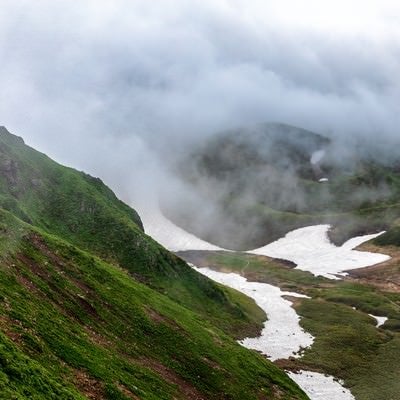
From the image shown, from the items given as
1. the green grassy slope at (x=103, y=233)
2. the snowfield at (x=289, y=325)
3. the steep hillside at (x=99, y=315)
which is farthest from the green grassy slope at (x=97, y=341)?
the green grassy slope at (x=103, y=233)

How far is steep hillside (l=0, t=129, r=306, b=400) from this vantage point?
96.8ft

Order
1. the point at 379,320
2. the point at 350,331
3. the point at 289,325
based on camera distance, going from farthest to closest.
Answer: the point at 379,320 < the point at 289,325 < the point at 350,331

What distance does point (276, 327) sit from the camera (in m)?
91.2

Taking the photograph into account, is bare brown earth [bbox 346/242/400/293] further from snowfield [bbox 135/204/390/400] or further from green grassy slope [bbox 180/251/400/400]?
green grassy slope [bbox 180/251/400/400]

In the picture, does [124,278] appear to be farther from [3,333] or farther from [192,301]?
[3,333]

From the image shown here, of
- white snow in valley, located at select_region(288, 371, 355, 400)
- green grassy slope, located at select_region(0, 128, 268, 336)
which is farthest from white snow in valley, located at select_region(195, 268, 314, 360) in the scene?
white snow in valley, located at select_region(288, 371, 355, 400)

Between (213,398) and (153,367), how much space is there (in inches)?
270

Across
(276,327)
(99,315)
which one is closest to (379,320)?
(276,327)

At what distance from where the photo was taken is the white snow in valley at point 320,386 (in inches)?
2359

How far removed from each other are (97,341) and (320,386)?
3839cm

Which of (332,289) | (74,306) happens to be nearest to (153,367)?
(74,306)

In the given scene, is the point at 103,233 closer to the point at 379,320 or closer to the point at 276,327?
the point at 276,327

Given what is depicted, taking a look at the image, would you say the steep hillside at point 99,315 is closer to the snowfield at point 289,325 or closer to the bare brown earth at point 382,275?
the snowfield at point 289,325

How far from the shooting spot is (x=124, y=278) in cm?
6550
